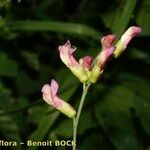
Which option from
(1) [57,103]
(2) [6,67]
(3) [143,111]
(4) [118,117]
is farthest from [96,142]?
(1) [57,103]

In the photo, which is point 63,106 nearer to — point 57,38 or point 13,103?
→ point 13,103

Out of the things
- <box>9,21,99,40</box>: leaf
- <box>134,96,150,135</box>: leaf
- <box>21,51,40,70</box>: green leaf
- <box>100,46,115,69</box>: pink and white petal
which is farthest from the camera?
<box>21,51,40,70</box>: green leaf

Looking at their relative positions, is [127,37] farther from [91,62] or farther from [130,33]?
[91,62]

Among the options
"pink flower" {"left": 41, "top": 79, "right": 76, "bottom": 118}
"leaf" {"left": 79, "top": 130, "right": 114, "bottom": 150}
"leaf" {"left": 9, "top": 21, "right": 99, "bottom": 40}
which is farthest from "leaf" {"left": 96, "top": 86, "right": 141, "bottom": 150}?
"pink flower" {"left": 41, "top": 79, "right": 76, "bottom": 118}

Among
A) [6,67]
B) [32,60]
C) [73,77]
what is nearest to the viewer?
[73,77]

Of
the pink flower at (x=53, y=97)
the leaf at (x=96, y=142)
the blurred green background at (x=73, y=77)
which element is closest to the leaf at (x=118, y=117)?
the blurred green background at (x=73, y=77)

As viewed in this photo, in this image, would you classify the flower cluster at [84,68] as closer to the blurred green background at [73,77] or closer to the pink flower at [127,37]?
the pink flower at [127,37]

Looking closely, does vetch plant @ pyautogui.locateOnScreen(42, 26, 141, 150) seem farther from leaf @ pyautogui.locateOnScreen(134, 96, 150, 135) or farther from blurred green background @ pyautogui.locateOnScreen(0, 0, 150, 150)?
leaf @ pyautogui.locateOnScreen(134, 96, 150, 135)
